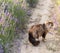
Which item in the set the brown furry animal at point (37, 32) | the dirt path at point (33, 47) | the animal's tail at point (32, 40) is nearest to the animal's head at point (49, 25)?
the brown furry animal at point (37, 32)

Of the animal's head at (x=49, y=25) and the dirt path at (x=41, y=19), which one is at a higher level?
the animal's head at (x=49, y=25)

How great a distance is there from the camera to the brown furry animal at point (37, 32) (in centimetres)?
548

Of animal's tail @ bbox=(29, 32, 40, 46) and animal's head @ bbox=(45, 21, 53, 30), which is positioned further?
animal's head @ bbox=(45, 21, 53, 30)

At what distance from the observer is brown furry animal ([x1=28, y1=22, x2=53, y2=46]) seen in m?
5.48

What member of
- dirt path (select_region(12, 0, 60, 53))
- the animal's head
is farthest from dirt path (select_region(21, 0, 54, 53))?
the animal's head

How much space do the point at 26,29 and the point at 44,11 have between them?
1.56 m

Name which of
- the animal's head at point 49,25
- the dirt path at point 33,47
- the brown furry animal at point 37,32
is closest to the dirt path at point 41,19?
the dirt path at point 33,47

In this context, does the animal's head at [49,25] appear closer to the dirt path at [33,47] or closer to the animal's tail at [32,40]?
the dirt path at [33,47]

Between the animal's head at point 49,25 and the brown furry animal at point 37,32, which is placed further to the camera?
the animal's head at point 49,25

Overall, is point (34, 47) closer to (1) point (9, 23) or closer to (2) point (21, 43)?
(2) point (21, 43)

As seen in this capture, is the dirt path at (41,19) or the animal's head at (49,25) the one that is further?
the animal's head at (49,25)

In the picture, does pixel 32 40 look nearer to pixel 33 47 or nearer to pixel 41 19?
pixel 33 47

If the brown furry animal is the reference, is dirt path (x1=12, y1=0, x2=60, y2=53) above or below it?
below

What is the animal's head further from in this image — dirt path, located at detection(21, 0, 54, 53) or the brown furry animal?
dirt path, located at detection(21, 0, 54, 53)
